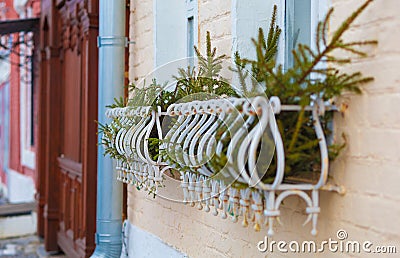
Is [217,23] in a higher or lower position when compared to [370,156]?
higher

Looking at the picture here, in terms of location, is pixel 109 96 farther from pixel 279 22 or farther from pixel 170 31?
pixel 279 22

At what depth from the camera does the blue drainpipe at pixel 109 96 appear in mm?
4238

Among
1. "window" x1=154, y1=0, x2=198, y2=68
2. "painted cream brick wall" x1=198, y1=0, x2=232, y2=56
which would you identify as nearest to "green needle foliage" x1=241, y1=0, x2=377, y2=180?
"painted cream brick wall" x1=198, y1=0, x2=232, y2=56

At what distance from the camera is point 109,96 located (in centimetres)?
425

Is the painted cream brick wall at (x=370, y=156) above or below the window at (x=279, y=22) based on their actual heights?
below

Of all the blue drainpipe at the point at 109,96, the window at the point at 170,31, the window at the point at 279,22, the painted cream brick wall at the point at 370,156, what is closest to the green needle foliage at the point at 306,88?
the painted cream brick wall at the point at 370,156

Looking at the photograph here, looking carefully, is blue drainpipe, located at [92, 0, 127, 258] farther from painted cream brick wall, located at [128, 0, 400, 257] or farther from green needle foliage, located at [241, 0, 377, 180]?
green needle foliage, located at [241, 0, 377, 180]

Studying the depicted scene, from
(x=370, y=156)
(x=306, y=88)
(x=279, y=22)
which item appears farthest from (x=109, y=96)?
(x=370, y=156)

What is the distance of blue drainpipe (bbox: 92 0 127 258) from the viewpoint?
424cm

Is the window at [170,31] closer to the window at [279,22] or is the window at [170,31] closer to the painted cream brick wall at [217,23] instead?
the painted cream brick wall at [217,23]

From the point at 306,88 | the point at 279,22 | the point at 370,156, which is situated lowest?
the point at 370,156

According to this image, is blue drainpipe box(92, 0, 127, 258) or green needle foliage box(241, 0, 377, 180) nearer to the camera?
green needle foliage box(241, 0, 377, 180)

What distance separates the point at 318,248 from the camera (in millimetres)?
2434

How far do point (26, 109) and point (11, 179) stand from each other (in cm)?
197
